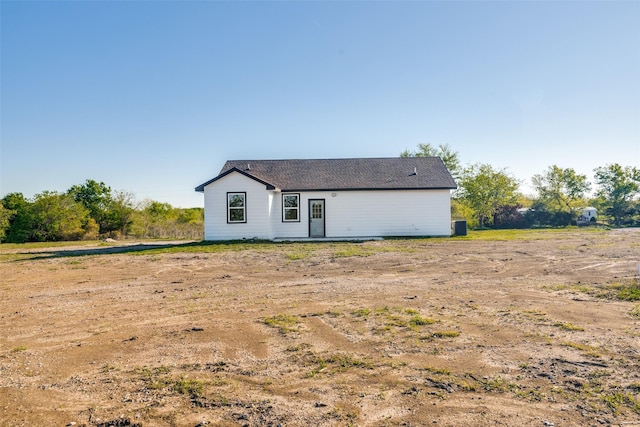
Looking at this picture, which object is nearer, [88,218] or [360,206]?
[360,206]

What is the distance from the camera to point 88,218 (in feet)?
82.7

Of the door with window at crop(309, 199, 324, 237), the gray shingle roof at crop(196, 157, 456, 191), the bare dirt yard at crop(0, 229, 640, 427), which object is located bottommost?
the bare dirt yard at crop(0, 229, 640, 427)

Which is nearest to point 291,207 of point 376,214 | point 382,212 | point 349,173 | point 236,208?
point 236,208

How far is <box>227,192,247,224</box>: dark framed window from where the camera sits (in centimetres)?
1878

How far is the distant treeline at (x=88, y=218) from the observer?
23250 mm

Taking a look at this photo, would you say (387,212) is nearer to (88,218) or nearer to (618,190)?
(88,218)

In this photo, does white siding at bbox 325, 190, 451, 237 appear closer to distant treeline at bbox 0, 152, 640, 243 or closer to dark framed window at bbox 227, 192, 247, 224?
dark framed window at bbox 227, 192, 247, 224

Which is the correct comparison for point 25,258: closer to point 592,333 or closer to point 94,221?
point 94,221

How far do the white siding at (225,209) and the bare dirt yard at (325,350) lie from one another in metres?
9.79

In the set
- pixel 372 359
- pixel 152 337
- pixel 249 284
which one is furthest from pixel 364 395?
pixel 249 284

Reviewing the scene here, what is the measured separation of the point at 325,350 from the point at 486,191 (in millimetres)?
29677

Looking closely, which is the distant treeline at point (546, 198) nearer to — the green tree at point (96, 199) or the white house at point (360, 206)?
the white house at point (360, 206)

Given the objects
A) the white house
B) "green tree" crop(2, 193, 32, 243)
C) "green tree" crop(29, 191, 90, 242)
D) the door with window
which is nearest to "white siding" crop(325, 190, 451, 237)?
the white house

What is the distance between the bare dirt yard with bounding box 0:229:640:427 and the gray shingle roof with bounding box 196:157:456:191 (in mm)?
11609
